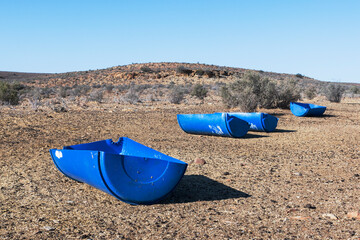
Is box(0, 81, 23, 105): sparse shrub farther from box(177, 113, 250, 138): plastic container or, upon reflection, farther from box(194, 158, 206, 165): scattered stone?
box(194, 158, 206, 165): scattered stone

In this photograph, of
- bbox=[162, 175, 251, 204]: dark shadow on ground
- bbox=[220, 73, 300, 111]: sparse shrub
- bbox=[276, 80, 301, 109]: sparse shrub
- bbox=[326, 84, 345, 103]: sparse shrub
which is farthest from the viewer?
bbox=[326, 84, 345, 103]: sparse shrub

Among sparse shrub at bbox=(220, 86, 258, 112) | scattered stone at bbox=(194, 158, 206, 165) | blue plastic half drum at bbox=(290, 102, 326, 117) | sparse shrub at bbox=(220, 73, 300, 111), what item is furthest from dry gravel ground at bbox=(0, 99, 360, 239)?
sparse shrub at bbox=(220, 73, 300, 111)

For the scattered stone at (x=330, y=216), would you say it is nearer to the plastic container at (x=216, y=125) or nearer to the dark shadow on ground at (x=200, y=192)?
the dark shadow on ground at (x=200, y=192)

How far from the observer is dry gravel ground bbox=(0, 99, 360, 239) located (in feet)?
13.4

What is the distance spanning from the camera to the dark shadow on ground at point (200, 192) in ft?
17.3

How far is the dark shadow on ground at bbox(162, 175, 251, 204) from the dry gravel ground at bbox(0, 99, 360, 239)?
2 centimetres

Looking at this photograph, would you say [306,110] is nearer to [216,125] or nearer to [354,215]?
[216,125]

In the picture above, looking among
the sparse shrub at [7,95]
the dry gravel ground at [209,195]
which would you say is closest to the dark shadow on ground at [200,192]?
the dry gravel ground at [209,195]

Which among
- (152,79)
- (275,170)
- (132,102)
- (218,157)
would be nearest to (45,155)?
(218,157)

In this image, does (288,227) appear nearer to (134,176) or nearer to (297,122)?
(134,176)

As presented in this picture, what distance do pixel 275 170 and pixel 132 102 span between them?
15804 millimetres

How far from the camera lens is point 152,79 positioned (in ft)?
178

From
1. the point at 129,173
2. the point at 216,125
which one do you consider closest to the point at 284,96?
the point at 216,125

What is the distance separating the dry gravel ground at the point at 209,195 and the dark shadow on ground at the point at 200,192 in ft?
0.05
